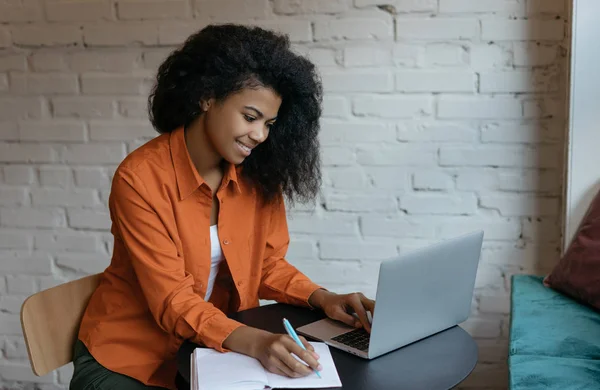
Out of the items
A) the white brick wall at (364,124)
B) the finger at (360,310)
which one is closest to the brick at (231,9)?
the white brick wall at (364,124)

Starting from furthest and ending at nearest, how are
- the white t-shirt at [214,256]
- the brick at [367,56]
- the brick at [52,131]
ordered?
the brick at [52,131], the brick at [367,56], the white t-shirt at [214,256]

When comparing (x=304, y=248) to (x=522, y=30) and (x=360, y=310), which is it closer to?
(x=360, y=310)

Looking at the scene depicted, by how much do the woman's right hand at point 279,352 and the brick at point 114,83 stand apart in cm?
130

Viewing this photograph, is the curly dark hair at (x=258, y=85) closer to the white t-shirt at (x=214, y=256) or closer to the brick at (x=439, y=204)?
the white t-shirt at (x=214, y=256)

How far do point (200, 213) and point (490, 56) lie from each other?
3.69 feet

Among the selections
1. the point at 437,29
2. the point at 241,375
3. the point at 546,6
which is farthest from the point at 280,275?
the point at 546,6

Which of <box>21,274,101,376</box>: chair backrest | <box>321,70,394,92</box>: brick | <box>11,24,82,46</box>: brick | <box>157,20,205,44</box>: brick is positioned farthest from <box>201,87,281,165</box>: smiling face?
<box>11,24,82,46</box>: brick

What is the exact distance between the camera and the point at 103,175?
2541 mm

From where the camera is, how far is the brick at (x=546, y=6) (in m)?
2.22

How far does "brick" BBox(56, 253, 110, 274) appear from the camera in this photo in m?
2.60

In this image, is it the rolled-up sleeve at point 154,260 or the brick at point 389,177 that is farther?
the brick at point 389,177

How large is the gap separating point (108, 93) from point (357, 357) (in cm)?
147

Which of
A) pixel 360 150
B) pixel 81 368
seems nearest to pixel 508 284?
pixel 360 150

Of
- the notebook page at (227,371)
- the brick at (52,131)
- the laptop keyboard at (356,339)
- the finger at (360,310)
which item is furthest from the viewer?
the brick at (52,131)
